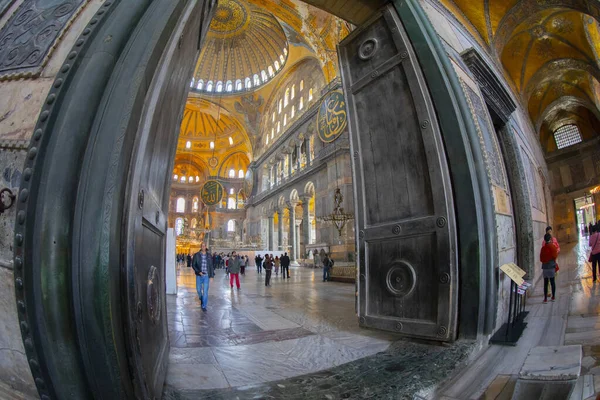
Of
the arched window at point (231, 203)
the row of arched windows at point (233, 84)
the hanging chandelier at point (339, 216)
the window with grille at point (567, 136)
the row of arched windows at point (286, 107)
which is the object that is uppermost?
the row of arched windows at point (233, 84)

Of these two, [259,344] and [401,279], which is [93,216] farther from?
[401,279]

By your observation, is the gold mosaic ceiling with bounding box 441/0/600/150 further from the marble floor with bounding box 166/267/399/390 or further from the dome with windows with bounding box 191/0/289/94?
the dome with windows with bounding box 191/0/289/94

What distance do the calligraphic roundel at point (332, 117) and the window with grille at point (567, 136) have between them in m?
18.5

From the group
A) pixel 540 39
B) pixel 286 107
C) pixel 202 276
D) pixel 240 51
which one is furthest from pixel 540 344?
pixel 240 51

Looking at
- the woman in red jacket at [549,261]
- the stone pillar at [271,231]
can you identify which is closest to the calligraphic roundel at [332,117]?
the woman in red jacket at [549,261]

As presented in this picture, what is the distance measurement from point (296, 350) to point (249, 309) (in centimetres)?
258

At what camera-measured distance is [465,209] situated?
2615 mm

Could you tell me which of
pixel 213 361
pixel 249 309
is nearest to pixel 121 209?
pixel 213 361

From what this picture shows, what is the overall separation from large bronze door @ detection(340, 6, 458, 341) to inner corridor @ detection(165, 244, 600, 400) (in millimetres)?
351

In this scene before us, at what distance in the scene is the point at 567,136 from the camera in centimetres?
2209

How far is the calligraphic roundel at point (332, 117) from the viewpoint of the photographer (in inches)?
643

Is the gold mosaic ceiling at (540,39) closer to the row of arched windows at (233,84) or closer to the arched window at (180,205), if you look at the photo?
the row of arched windows at (233,84)

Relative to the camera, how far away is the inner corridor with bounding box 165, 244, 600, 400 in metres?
1.73

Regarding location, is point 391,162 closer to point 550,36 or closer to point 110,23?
point 110,23
